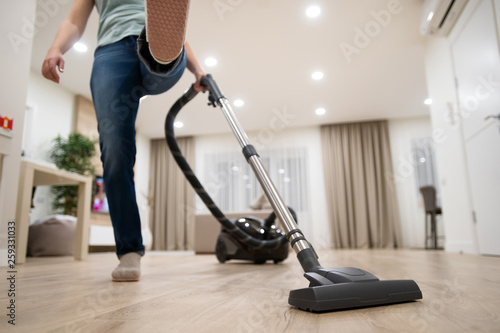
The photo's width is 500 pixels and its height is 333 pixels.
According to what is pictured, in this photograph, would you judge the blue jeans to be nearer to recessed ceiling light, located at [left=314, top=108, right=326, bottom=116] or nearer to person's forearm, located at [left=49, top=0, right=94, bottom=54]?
person's forearm, located at [left=49, top=0, right=94, bottom=54]

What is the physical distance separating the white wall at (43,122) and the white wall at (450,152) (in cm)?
477

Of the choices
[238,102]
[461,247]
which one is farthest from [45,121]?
[461,247]

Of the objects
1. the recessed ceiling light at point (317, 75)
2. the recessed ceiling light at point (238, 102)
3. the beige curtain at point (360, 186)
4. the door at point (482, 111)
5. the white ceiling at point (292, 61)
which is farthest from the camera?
the beige curtain at point (360, 186)

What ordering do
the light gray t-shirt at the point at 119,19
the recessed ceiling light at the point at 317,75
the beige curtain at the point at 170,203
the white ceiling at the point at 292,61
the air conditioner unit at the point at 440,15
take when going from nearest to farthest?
the light gray t-shirt at the point at 119,19
the air conditioner unit at the point at 440,15
the white ceiling at the point at 292,61
the recessed ceiling light at the point at 317,75
the beige curtain at the point at 170,203

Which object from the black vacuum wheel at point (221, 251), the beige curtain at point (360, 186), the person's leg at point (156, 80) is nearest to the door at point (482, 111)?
the black vacuum wheel at point (221, 251)

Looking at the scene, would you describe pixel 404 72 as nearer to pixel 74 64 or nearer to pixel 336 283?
pixel 74 64

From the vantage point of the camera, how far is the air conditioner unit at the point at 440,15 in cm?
291

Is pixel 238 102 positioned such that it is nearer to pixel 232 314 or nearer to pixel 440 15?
pixel 440 15

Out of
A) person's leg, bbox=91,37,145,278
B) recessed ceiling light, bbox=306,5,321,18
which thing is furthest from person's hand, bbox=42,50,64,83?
recessed ceiling light, bbox=306,5,321,18

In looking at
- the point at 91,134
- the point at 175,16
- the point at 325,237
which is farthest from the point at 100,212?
the point at 175,16

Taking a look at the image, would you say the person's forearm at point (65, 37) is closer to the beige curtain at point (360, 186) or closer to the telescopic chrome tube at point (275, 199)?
the telescopic chrome tube at point (275, 199)

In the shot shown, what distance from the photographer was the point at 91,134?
5668 millimetres

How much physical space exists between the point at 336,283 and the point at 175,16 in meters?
0.60

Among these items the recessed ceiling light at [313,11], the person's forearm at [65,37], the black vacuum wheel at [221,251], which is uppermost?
the recessed ceiling light at [313,11]
